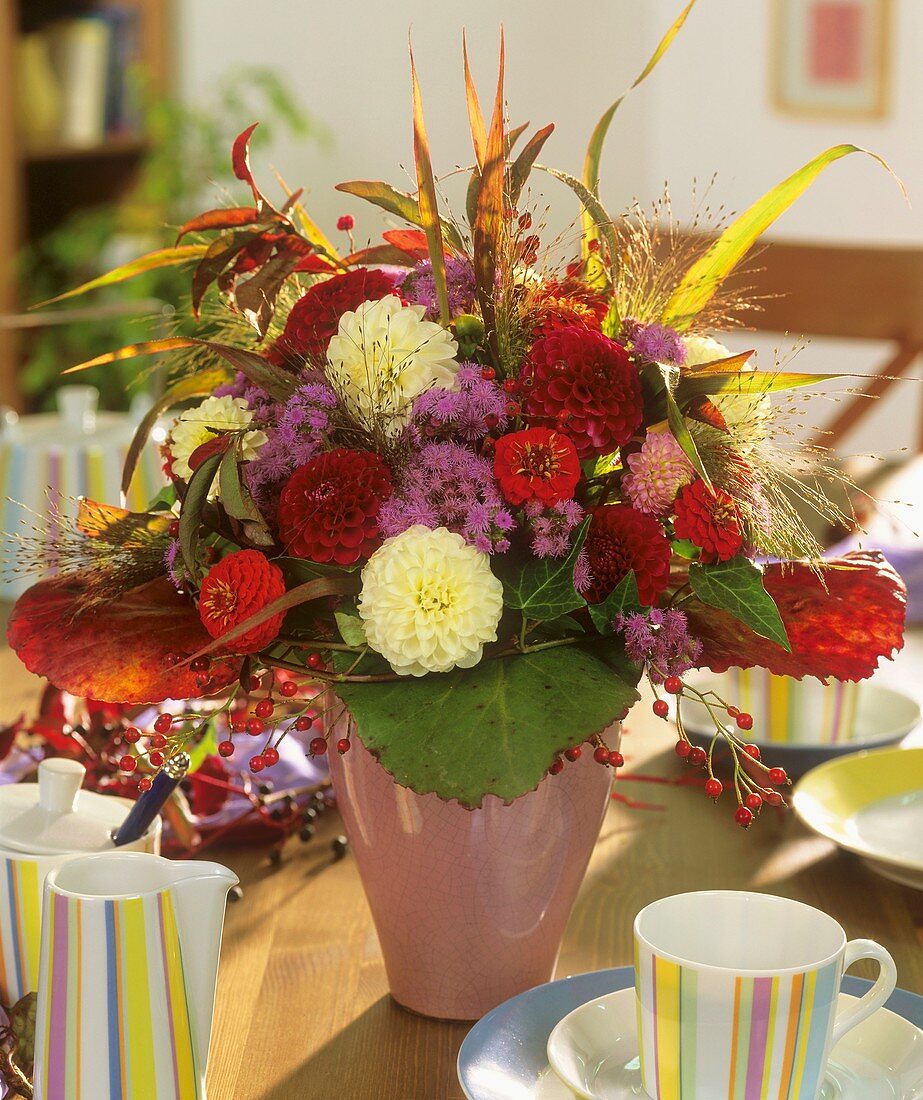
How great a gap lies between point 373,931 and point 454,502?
0.29m

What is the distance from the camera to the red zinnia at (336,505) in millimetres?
559

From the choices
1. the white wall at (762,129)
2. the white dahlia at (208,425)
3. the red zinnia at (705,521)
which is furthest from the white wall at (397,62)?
the red zinnia at (705,521)

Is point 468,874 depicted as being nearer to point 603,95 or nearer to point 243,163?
point 243,163

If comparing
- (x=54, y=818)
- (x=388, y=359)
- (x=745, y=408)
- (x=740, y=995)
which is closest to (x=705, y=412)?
(x=745, y=408)

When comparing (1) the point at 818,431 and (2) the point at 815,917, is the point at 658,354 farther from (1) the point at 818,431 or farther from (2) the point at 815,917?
(2) the point at 815,917

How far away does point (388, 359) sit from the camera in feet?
1.88

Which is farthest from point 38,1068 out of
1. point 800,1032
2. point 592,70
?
point 592,70

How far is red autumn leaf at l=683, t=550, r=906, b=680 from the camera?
614 mm

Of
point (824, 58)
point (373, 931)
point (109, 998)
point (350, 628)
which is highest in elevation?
point (824, 58)

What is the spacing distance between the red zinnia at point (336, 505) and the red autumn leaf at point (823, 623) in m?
0.15

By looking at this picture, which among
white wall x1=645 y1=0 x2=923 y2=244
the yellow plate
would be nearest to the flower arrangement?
the yellow plate

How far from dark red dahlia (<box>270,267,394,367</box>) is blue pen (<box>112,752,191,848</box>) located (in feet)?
0.61

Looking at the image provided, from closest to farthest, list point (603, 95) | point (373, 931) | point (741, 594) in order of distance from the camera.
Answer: point (741, 594) < point (373, 931) < point (603, 95)

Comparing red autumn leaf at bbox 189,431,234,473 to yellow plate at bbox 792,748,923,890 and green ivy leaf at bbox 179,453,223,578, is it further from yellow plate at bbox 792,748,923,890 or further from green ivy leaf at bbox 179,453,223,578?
yellow plate at bbox 792,748,923,890
